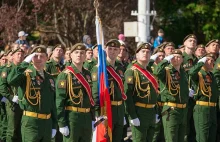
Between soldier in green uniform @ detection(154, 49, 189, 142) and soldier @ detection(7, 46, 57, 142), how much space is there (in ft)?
7.74

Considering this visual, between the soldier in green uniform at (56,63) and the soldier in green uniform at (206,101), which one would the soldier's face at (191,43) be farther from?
the soldier in green uniform at (56,63)

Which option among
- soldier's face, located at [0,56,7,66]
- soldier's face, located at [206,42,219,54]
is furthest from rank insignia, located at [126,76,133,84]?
soldier's face, located at [206,42,219,54]

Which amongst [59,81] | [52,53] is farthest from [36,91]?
[52,53]

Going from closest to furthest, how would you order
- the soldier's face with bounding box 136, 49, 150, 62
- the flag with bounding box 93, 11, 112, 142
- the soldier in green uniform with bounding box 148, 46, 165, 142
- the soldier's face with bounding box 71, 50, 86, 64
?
the soldier's face with bounding box 71, 50, 86, 64 → the flag with bounding box 93, 11, 112, 142 → the soldier's face with bounding box 136, 49, 150, 62 → the soldier in green uniform with bounding box 148, 46, 165, 142

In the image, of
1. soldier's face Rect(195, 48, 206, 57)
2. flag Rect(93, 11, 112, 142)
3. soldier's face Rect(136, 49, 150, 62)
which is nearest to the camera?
flag Rect(93, 11, 112, 142)

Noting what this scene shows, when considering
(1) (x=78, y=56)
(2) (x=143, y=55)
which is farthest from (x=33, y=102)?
(2) (x=143, y=55)

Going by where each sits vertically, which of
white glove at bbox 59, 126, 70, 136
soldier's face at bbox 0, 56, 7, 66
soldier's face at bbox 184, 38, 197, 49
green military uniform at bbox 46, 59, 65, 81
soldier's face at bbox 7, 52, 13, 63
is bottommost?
white glove at bbox 59, 126, 70, 136

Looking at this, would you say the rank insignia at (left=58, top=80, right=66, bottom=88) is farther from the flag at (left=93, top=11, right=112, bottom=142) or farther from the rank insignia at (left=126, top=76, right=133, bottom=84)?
the rank insignia at (left=126, top=76, right=133, bottom=84)

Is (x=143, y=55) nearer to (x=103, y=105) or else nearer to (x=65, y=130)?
(x=103, y=105)

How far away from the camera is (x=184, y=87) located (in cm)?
1190

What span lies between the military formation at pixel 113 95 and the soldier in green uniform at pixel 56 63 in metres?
0.02

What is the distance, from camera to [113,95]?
1133cm

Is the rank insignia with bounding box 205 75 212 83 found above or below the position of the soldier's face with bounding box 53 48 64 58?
below

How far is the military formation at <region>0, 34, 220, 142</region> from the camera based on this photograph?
10.2 meters
